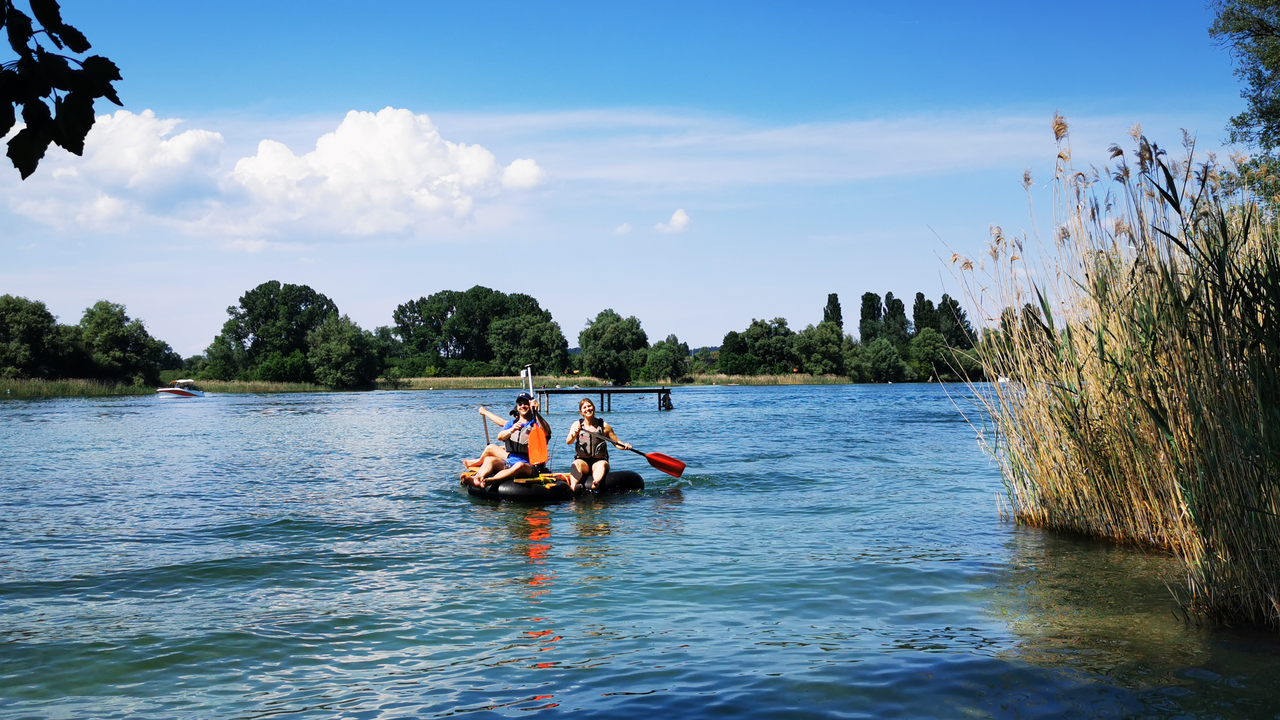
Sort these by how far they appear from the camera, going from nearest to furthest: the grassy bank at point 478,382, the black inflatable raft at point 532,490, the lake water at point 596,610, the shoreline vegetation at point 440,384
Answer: the lake water at point 596,610, the black inflatable raft at point 532,490, the shoreline vegetation at point 440,384, the grassy bank at point 478,382

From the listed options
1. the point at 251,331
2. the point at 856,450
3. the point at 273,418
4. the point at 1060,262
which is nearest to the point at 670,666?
the point at 1060,262

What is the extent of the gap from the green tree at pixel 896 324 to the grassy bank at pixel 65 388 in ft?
233

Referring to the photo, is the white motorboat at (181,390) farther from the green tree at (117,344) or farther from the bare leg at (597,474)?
the bare leg at (597,474)

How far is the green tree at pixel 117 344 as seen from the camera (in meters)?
68.8

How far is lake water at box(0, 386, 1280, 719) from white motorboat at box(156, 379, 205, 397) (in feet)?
198

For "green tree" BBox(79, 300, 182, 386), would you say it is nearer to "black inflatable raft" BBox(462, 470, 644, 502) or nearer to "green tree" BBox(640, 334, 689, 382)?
"green tree" BBox(640, 334, 689, 382)

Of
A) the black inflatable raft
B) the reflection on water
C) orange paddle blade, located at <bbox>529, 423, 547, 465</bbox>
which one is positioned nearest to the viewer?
the reflection on water

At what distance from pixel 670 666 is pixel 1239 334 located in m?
3.89

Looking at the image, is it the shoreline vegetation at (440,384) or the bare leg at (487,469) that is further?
the shoreline vegetation at (440,384)

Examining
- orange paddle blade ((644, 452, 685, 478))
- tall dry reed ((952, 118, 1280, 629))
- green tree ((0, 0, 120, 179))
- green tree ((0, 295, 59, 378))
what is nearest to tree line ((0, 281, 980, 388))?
green tree ((0, 295, 59, 378))

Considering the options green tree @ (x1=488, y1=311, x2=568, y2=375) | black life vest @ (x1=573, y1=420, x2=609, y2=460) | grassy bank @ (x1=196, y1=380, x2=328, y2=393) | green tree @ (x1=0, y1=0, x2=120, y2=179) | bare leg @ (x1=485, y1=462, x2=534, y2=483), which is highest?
green tree @ (x1=488, y1=311, x2=568, y2=375)

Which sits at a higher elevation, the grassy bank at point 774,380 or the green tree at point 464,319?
the green tree at point 464,319

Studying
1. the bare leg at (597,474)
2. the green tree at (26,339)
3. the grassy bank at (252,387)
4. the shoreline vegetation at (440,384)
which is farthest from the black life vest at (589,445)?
the grassy bank at (252,387)

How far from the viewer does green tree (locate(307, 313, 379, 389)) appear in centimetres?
8569
